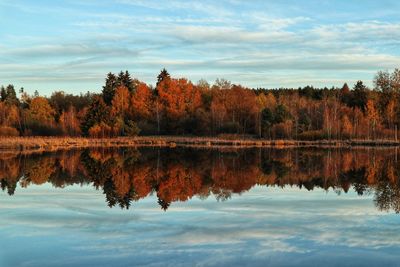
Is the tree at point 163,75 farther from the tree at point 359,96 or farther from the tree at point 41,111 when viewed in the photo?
the tree at point 359,96

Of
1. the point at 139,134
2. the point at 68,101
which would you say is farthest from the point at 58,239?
the point at 68,101

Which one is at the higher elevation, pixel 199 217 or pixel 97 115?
pixel 97 115

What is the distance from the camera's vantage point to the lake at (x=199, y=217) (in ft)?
34.7

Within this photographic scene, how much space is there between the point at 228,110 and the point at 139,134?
44.5ft

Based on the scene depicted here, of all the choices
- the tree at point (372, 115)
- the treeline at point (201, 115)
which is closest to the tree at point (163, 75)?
the treeline at point (201, 115)

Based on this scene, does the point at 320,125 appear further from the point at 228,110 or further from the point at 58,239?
the point at 58,239

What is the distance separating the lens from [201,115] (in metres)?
71.8

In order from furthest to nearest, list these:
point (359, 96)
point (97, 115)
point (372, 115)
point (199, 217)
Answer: point (359, 96), point (372, 115), point (97, 115), point (199, 217)

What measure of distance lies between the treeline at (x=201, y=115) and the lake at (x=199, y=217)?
114ft

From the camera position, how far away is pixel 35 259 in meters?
10.3

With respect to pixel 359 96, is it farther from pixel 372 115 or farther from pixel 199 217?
pixel 199 217

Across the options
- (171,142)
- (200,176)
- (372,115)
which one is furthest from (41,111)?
(200,176)

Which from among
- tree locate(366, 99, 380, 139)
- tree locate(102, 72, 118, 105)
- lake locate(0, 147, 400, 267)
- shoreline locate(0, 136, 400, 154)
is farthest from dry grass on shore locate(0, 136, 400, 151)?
lake locate(0, 147, 400, 267)

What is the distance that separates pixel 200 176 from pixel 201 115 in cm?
4546
